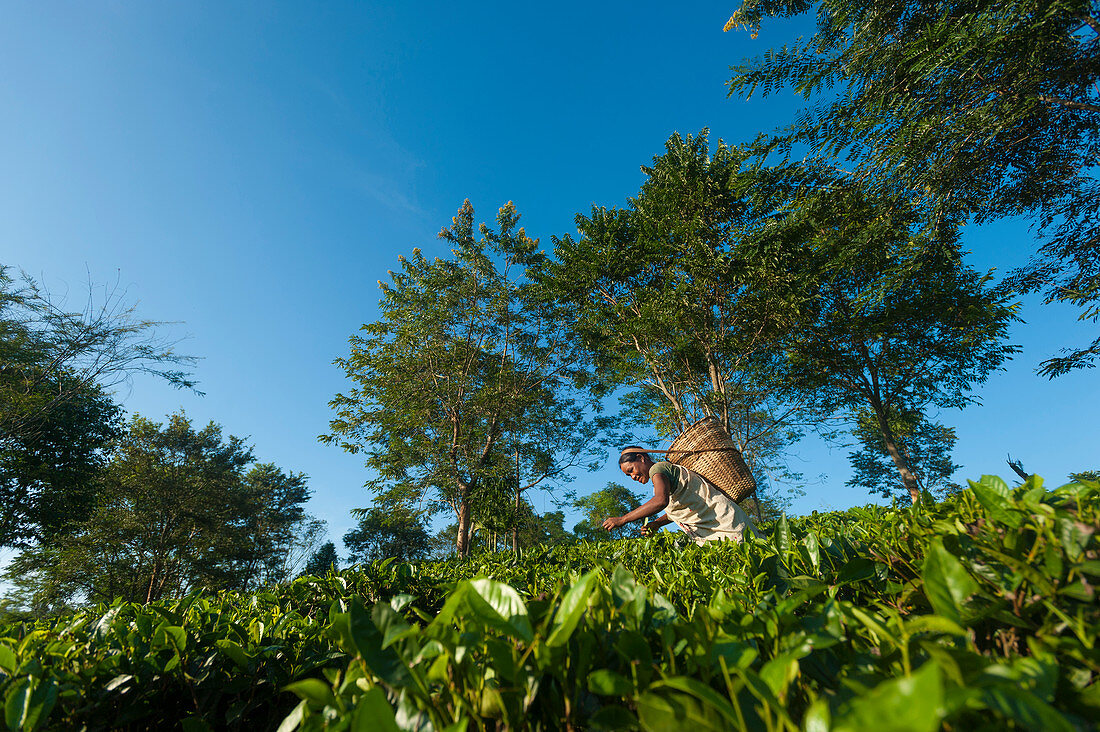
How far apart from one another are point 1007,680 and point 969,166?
11.8 m

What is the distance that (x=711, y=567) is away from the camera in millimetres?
1797

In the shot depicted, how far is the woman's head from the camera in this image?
4.83 metres

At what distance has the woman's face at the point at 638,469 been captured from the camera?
483 centimetres

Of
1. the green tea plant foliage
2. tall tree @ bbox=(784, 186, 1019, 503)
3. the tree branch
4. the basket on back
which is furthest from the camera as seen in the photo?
tall tree @ bbox=(784, 186, 1019, 503)

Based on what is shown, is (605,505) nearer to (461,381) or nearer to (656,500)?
(461,381)

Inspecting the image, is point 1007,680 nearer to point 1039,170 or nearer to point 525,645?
point 525,645

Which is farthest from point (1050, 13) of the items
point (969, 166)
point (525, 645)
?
point (525, 645)

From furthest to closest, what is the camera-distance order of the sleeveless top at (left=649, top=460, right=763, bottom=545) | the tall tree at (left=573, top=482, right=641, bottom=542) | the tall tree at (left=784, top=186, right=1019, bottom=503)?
the tall tree at (left=573, top=482, right=641, bottom=542) < the tall tree at (left=784, top=186, right=1019, bottom=503) < the sleeveless top at (left=649, top=460, right=763, bottom=545)

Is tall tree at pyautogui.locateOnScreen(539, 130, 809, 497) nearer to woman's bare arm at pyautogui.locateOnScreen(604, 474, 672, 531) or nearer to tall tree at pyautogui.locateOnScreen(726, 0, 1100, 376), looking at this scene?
tall tree at pyautogui.locateOnScreen(726, 0, 1100, 376)

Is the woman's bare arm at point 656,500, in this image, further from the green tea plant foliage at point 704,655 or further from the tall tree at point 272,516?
the tall tree at point 272,516

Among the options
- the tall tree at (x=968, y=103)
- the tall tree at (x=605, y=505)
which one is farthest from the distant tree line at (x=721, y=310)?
the tall tree at (x=605, y=505)

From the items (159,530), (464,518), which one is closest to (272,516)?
(159,530)

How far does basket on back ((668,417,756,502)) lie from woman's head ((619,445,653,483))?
1.59 ft

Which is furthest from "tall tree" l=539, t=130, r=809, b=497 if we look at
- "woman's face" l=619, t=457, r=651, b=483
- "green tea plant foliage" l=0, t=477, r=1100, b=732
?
"green tea plant foliage" l=0, t=477, r=1100, b=732
